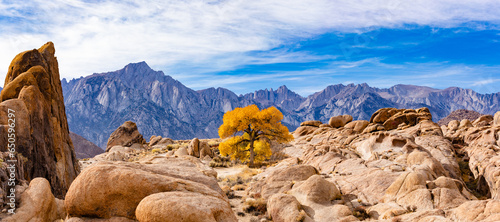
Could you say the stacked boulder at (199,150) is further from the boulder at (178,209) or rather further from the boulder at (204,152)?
the boulder at (178,209)

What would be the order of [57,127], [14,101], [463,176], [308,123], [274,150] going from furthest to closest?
1. [308,123]
2. [274,150]
3. [463,176]
4. [57,127]
5. [14,101]

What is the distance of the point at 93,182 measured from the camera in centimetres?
995

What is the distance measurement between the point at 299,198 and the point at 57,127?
18.4 meters

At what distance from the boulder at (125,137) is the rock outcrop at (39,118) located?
37.8 metres

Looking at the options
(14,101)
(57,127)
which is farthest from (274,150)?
(14,101)

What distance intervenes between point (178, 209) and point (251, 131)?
2874 cm

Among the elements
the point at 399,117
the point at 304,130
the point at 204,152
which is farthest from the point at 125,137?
the point at 399,117

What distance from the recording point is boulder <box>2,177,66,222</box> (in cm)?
989

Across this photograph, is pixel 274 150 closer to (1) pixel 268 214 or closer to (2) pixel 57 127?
(1) pixel 268 214

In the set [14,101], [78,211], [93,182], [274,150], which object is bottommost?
[274,150]

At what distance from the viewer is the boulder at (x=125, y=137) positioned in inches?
2343

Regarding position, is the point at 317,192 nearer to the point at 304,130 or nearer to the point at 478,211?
the point at 478,211

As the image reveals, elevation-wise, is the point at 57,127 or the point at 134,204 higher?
the point at 57,127

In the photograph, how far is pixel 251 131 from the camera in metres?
37.5
